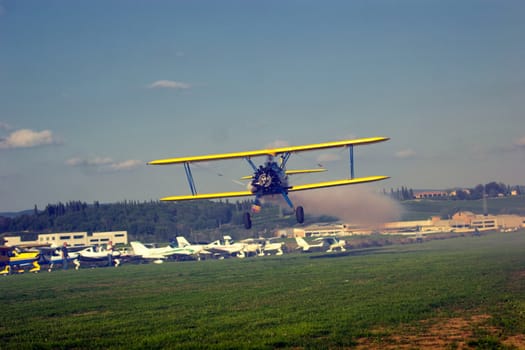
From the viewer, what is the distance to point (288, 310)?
116 feet

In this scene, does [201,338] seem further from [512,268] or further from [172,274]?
[172,274]

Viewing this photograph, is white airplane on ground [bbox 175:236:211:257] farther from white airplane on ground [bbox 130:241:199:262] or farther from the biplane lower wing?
the biplane lower wing

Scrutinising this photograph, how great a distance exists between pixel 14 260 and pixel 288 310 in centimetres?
6414

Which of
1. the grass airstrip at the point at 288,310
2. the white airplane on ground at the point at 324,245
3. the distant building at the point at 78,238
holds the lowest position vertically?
the grass airstrip at the point at 288,310

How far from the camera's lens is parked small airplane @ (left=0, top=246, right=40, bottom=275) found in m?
89.5

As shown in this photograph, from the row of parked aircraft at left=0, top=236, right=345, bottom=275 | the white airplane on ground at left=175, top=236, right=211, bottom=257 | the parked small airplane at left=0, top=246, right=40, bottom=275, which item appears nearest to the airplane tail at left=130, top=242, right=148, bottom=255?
the row of parked aircraft at left=0, top=236, right=345, bottom=275

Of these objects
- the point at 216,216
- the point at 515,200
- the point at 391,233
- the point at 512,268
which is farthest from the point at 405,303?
the point at 515,200

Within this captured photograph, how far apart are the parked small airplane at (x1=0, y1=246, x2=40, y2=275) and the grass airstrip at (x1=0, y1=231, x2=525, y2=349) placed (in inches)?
1086

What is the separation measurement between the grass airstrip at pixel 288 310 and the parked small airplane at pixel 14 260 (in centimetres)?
2759

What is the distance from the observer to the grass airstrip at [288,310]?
2617 cm

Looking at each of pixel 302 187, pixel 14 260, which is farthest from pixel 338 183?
pixel 14 260

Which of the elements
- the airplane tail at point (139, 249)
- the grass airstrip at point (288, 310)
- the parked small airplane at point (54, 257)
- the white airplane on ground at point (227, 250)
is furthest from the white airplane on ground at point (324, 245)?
the grass airstrip at point (288, 310)

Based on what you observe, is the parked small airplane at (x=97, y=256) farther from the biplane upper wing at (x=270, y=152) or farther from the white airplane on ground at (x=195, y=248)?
the biplane upper wing at (x=270, y=152)

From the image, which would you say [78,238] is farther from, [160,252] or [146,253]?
[160,252]
